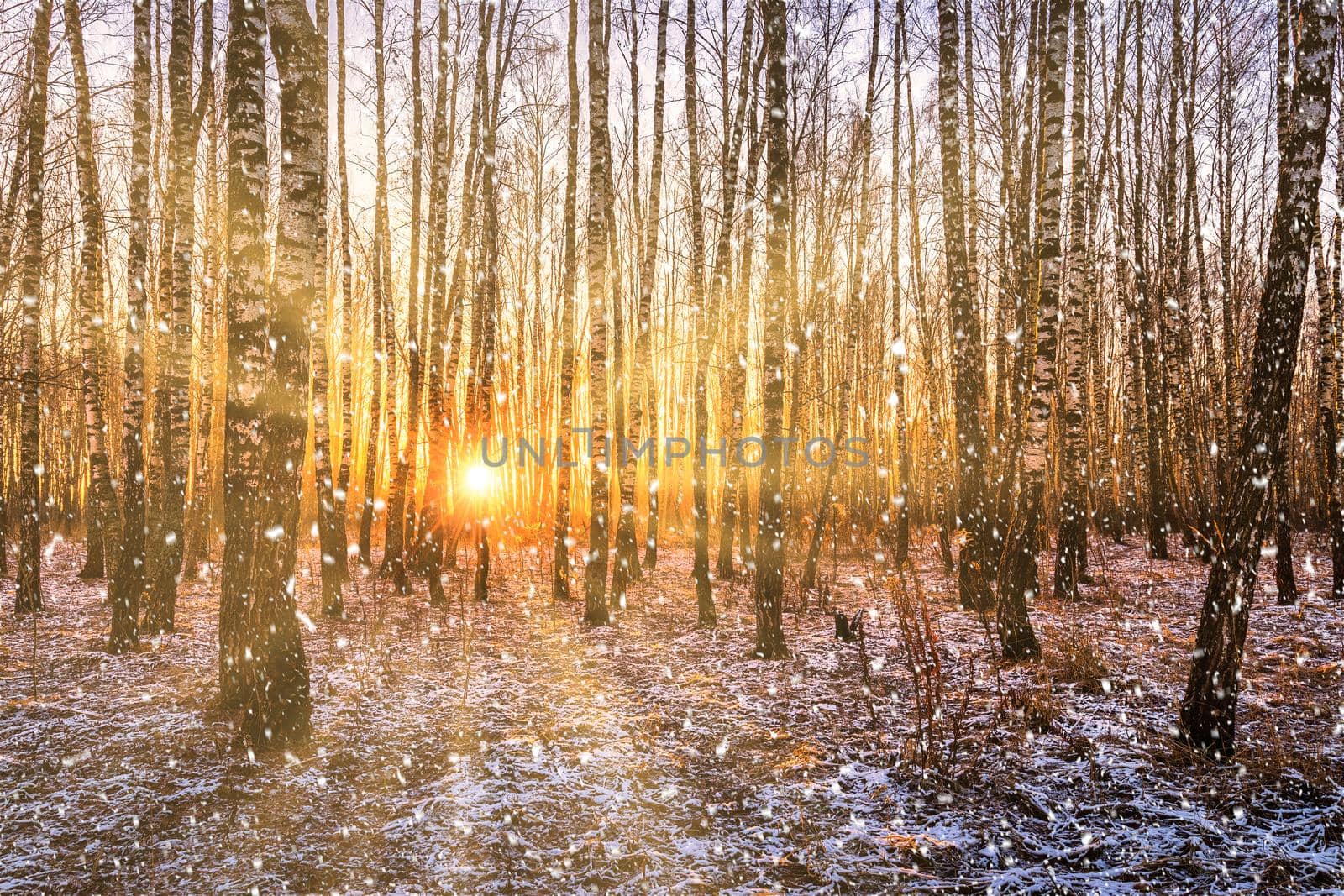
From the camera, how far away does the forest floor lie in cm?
317

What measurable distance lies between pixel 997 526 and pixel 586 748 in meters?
5.23

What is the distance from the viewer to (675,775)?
4277 millimetres

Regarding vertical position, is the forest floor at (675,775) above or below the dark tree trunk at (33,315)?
below

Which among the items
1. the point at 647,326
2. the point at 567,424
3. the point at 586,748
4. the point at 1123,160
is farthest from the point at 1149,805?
the point at 1123,160

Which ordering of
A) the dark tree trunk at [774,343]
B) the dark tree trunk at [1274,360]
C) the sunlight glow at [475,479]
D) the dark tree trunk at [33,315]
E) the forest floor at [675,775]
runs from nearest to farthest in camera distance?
1. the forest floor at [675,775]
2. the dark tree trunk at [1274,360]
3. the dark tree trunk at [774,343]
4. the dark tree trunk at [33,315]
5. the sunlight glow at [475,479]

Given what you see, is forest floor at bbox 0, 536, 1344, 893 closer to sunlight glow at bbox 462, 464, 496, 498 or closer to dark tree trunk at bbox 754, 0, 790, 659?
dark tree trunk at bbox 754, 0, 790, 659

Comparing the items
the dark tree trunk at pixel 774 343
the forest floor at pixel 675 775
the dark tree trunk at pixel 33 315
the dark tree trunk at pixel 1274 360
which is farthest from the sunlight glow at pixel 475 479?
the dark tree trunk at pixel 1274 360

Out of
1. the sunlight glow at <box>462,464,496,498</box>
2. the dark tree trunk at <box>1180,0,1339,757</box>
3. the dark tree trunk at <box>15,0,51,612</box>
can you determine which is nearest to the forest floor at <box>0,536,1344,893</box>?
the dark tree trunk at <box>1180,0,1339,757</box>

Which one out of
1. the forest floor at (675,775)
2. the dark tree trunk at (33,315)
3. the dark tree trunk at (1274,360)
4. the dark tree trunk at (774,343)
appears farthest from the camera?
the dark tree trunk at (33,315)

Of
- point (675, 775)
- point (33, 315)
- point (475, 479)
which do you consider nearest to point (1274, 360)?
point (675, 775)

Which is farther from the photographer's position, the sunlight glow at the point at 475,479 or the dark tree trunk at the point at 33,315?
the sunlight glow at the point at 475,479

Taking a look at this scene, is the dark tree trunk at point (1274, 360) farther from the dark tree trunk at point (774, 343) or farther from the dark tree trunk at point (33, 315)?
the dark tree trunk at point (33, 315)

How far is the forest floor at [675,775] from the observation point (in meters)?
3.17

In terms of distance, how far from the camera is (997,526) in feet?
24.2
